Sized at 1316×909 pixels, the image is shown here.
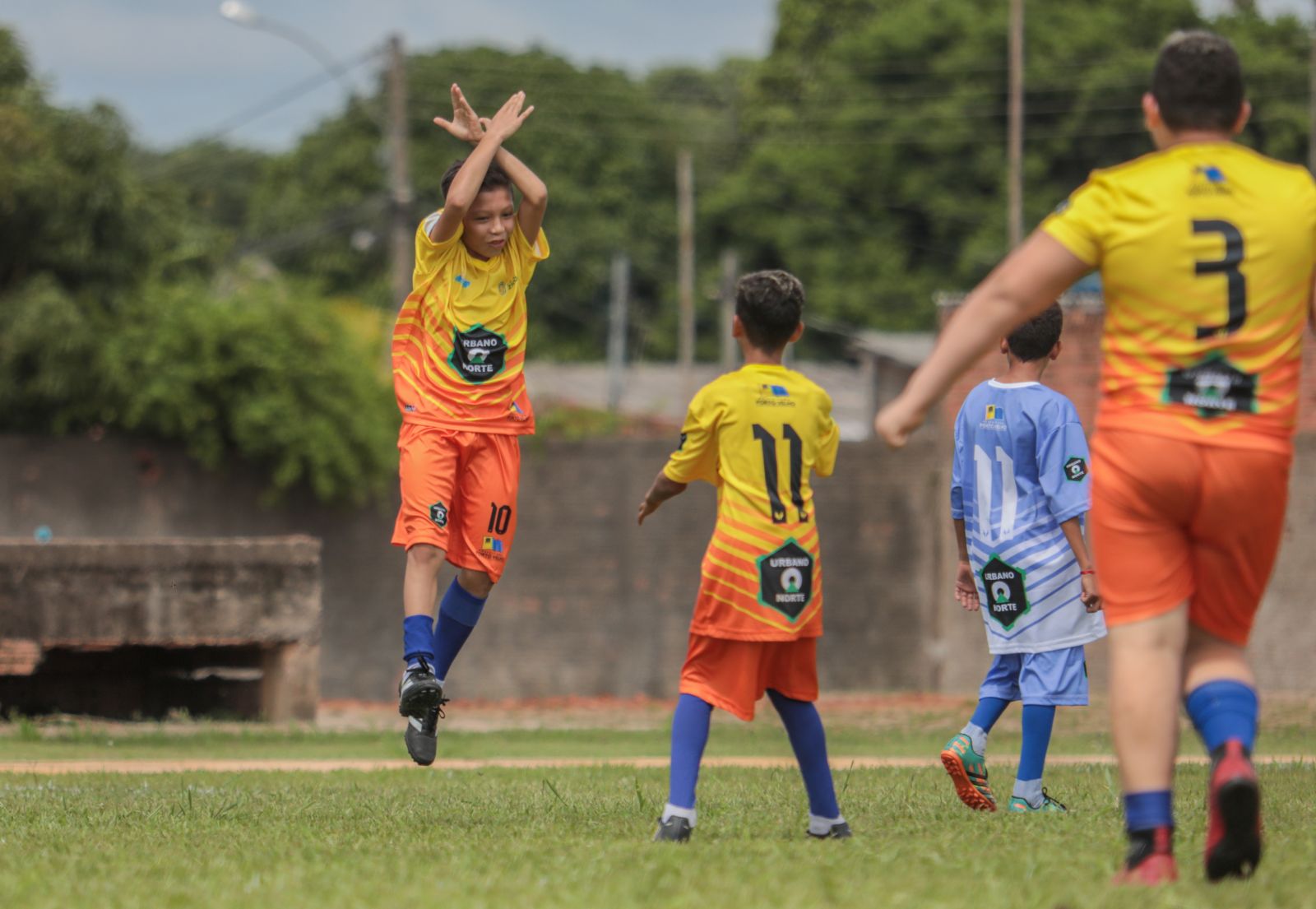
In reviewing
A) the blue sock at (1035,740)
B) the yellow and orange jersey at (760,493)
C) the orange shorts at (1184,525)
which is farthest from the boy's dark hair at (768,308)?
the blue sock at (1035,740)

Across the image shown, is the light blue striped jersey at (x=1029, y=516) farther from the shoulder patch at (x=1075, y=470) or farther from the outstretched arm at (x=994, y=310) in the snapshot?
the outstretched arm at (x=994, y=310)

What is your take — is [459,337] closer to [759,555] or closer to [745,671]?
[759,555]

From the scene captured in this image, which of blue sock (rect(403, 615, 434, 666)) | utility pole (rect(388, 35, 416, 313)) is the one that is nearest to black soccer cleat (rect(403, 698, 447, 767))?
blue sock (rect(403, 615, 434, 666))

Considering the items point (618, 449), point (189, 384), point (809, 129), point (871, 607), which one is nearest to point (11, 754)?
point (189, 384)

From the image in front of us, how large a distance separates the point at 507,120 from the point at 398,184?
19.2 m

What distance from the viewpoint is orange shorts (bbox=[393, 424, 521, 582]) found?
7.09 meters

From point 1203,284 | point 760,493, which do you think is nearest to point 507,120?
point 760,493

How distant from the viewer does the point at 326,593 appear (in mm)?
19891

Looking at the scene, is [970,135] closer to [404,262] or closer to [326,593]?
[404,262]

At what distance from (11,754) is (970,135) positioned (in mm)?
33604

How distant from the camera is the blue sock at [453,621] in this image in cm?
763

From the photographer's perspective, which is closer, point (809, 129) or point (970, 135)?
point (970, 135)

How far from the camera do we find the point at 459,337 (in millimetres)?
7207

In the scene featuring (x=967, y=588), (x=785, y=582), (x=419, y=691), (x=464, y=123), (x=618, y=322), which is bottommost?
(x=419, y=691)
